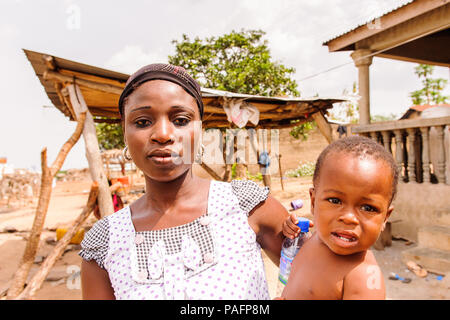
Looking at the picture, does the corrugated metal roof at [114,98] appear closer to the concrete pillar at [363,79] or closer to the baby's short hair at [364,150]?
the concrete pillar at [363,79]

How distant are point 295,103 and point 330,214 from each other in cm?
568

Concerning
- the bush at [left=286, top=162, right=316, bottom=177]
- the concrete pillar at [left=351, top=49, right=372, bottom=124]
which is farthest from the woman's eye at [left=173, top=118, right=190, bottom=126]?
the bush at [left=286, top=162, right=316, bottom=177]

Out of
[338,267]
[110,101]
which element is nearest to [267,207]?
[338,267]

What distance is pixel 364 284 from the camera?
1063 mm

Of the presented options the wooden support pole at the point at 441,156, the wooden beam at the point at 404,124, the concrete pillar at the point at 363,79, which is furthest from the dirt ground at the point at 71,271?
the concrete pillar at the point at 363,79

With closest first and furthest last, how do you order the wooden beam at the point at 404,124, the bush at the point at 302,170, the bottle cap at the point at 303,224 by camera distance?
the bottle cap at the point at 303,224 → the wooden beam at the point at 404,124 → the bush at the point at 302,170

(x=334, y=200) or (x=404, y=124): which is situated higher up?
(x=404, y=124)

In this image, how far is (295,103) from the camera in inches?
258

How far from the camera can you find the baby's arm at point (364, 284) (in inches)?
41.1

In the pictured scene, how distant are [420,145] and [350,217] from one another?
5.67m

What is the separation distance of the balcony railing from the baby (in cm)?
511

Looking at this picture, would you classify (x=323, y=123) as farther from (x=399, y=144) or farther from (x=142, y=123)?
(x=142, y=123)

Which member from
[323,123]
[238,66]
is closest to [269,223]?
[323,123]

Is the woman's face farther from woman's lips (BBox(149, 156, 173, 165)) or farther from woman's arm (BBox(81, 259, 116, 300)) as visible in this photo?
woman's arm (BBox(81, 259, 116, 300))
